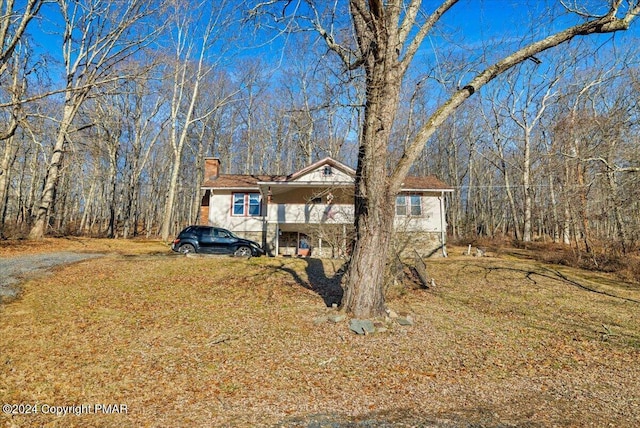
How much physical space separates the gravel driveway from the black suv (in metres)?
3.33

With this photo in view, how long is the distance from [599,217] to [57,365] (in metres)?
18.3

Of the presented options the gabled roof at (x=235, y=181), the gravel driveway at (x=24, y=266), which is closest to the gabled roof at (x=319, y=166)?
the gabled roof at (x=235, y=181)

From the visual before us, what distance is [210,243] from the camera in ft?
50.6

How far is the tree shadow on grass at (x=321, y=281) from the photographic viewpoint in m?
8.86

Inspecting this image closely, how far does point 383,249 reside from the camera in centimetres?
661

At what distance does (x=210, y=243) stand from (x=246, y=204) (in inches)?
188

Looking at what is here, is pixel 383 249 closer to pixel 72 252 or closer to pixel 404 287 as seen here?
pixel 404 287

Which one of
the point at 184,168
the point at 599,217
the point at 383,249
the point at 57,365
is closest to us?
the point at 57,365

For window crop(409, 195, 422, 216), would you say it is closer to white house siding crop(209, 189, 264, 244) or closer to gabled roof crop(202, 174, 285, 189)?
gabled roof crop(202, 174, 285, 189)

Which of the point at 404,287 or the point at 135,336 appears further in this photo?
the point at 404,287

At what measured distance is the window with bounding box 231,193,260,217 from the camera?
64.6ft

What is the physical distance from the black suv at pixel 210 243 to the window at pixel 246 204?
4.04 meters

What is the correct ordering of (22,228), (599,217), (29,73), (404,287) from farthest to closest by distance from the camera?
(22,228), (599,217), (29,73), (404,287)

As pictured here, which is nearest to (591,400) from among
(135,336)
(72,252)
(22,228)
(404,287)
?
(404,287)
